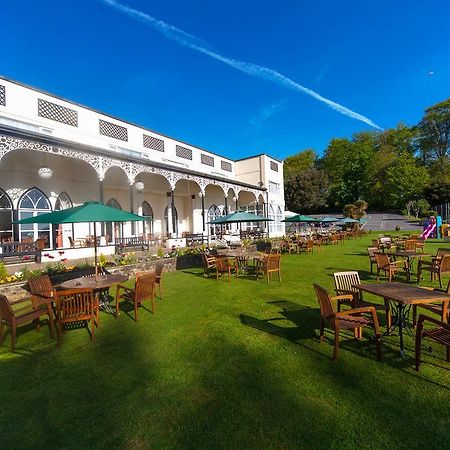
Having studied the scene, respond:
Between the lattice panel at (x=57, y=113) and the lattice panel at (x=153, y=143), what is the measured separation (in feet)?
17.1

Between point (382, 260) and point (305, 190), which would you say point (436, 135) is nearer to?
point (305, 190)

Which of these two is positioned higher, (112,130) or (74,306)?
(112,130)

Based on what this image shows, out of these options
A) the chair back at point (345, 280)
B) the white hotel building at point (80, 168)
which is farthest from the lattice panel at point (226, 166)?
the chair back at point (345, 280)

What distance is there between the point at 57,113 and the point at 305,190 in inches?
1690

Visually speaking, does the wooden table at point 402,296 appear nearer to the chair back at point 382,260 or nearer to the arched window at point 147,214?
the chair back at point 382,260

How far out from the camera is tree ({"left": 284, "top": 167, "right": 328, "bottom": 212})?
51.4 metres

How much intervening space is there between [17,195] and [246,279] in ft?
36.1

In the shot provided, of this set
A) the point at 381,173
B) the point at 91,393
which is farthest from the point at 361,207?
the point at 91,393

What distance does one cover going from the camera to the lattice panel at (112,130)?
57.2 ft

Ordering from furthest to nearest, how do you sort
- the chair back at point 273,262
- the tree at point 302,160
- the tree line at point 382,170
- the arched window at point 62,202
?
1. the tree at point 302,160
2. the tree line at point 382,170
3. the arched window at point 62,202
4. the chair back at point 273,262

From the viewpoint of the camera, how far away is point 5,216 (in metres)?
12.8

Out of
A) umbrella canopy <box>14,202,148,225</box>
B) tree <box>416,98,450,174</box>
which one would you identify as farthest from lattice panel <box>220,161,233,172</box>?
tree <box>416,98,450,174</box>

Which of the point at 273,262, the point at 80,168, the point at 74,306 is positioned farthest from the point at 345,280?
the point at 80,168

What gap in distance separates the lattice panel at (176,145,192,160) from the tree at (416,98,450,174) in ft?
176
